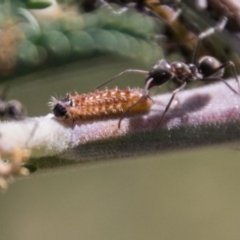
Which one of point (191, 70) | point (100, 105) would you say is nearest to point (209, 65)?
point (191, 70)

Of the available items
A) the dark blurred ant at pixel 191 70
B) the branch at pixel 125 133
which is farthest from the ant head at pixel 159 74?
the branch at pixel 125 133

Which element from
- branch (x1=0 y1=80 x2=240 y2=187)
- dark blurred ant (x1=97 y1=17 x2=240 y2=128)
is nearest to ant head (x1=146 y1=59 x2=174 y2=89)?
dark blurred ant (x1=97 y1=17 x2=240 y2=128)

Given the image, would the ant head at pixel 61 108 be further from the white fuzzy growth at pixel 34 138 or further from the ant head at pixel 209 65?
the ant head at pixel 209 65

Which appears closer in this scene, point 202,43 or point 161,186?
point 202,43

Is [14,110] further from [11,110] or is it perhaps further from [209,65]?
[209,65]

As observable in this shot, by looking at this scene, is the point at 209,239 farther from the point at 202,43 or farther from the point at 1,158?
the point at 1,158

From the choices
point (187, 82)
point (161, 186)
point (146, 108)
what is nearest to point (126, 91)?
point (146, 108)
